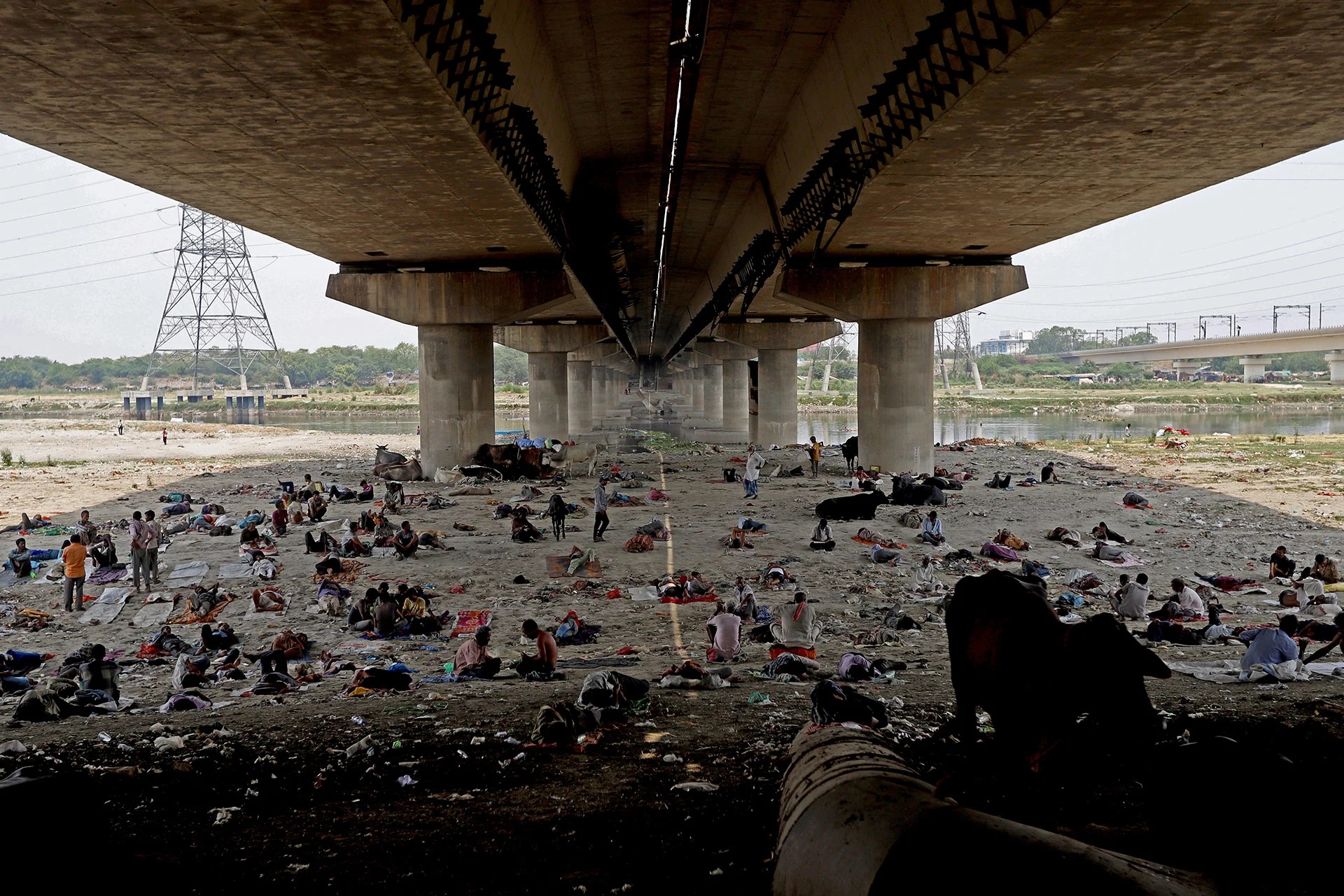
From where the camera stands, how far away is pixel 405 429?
235 ft

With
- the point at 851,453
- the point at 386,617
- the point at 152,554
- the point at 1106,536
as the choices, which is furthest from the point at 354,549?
the point at 851,453

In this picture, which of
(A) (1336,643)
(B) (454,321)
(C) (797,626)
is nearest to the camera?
(A) (1336,643)

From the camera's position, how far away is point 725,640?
11.1 meters

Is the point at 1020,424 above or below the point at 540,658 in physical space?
above

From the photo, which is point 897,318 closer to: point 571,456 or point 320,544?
point 571,456

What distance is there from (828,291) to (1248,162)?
13.8 metres

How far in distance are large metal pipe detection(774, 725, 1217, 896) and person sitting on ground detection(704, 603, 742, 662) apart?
16.4 feet

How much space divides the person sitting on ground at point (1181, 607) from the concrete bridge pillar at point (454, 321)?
1819 centimetres

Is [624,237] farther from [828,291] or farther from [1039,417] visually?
[1039,417]

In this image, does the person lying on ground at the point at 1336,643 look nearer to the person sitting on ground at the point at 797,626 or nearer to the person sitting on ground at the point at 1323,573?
the person sitting on ground at the point at 1323,573

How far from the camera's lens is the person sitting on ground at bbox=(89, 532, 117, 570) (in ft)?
53.4

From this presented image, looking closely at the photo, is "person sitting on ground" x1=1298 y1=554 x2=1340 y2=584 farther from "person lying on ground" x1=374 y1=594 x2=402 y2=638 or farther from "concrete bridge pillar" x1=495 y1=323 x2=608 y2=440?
"concrete bridge pillar" x1=495 y1=323 x2=608 y2=440

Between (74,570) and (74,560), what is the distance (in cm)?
18

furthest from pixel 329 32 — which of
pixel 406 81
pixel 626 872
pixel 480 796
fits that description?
pixel 626 872
